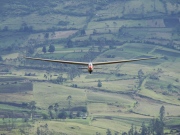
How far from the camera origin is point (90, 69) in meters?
80.6

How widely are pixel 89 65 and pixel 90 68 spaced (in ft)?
1.66

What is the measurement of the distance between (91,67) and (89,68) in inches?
11.4

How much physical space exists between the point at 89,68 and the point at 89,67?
177mm

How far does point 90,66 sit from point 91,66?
13cm

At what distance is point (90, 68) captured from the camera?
80.8m

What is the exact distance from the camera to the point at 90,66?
266 feet

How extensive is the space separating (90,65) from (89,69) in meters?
0.64

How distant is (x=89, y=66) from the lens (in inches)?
3191

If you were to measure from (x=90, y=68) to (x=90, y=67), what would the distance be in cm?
18

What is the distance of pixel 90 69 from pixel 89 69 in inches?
7.0

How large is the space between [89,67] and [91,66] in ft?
0.93

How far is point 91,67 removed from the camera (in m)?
80.8

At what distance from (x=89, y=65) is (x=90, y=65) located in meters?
0.13
